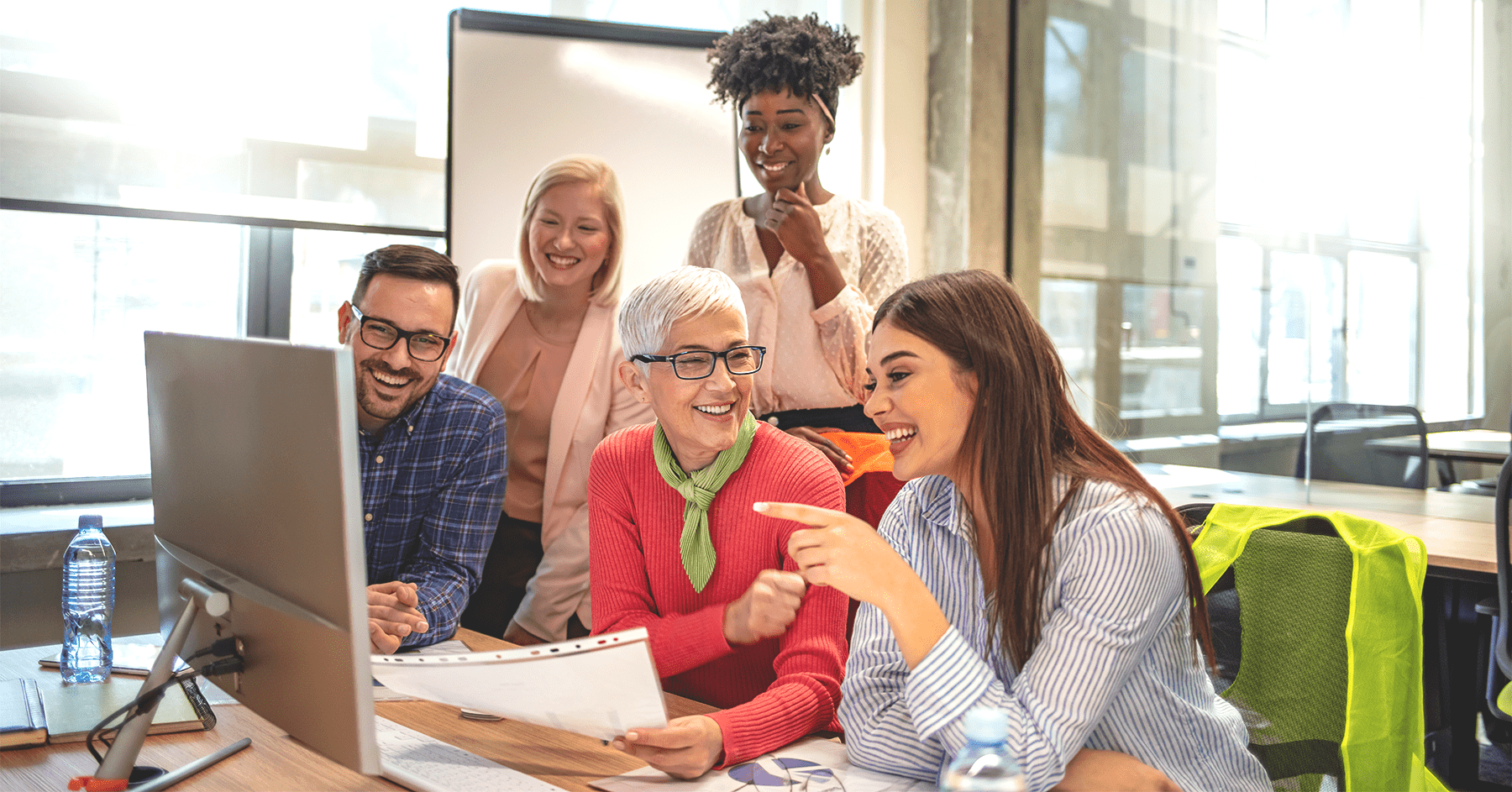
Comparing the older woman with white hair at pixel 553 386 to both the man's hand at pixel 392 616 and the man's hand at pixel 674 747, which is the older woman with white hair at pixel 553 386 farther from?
the man's hand at pixel 674 747

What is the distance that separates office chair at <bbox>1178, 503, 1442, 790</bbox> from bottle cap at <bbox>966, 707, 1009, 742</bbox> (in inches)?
29.3

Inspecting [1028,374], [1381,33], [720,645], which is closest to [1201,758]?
[1028,374]

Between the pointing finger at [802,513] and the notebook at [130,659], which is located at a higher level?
the pointing finger at [802,513]

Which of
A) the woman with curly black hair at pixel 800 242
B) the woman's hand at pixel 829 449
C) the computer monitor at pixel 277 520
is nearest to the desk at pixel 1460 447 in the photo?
the woman with curly black hair at pixel 800 242

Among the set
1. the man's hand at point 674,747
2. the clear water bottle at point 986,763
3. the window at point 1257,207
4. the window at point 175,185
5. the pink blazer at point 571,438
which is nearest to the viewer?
the clear water bottle at point 986,763

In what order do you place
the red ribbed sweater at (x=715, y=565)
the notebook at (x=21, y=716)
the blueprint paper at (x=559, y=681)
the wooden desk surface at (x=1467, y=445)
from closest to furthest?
the blueprint paper at (x=559, y=681) < the notebook at (x=21, y=716) < the red ribbed sweater at (x=715, y=565) < the wooden desk surface at (x=1467, y=445)

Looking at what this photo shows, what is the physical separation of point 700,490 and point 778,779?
1.64 feet

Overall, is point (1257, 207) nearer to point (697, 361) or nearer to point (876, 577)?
point (697, 361)

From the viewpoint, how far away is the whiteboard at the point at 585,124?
319 centimetres

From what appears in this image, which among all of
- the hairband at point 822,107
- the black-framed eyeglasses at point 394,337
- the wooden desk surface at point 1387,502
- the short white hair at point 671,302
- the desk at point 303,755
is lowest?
the desk at point 303,755

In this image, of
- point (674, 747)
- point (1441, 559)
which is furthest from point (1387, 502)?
point (674, 747)

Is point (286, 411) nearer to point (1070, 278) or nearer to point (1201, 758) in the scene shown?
point (1201, 758)

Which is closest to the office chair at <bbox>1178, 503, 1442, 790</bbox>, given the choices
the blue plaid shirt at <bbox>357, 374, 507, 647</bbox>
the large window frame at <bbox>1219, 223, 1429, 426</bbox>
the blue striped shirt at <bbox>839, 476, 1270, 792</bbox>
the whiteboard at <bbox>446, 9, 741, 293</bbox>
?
the blue striped shirt at <bbox>839, 476, 1270, 792</bbox>

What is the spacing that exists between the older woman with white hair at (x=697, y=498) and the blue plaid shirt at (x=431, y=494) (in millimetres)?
303
